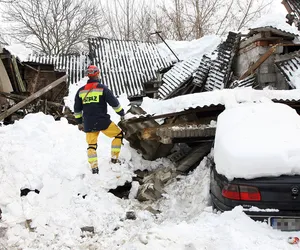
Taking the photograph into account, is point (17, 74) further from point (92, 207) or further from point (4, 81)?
point (92, 207)

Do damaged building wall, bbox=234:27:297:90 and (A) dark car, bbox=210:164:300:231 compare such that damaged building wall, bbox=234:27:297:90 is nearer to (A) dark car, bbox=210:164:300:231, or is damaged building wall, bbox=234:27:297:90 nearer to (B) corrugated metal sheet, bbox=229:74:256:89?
(B) corrugated metal sheet, bbox=229:74:256:89

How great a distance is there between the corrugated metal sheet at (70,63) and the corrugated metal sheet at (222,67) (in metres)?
6.45

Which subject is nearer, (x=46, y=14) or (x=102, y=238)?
(x=102, y=238)

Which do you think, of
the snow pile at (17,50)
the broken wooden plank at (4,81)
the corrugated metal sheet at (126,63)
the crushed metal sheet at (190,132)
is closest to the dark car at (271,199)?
the crushed metal sheet at (190,132)

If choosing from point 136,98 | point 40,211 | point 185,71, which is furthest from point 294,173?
point 136,98

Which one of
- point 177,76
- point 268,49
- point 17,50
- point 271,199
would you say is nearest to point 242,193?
point 271,199

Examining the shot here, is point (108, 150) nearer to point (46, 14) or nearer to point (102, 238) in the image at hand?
point (102, 238)

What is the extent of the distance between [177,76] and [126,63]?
4364 millimetres

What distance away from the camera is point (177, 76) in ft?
37.9

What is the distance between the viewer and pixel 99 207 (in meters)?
4.07

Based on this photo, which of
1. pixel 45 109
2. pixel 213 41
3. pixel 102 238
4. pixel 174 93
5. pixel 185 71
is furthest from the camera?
pixel 213 41

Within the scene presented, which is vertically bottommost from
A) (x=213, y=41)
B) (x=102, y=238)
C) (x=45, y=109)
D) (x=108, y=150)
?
(x=102, y=238)

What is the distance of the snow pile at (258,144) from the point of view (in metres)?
2.82

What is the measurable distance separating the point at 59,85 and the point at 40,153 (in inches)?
180
